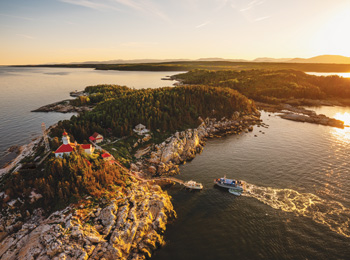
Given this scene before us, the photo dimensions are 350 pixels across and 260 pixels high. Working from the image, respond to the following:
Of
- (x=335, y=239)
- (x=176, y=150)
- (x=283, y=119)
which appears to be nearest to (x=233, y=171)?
(x=176, y=150)

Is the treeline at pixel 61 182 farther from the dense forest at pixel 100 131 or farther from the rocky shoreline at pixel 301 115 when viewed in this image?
the rocky shoreline at pixel 301 115

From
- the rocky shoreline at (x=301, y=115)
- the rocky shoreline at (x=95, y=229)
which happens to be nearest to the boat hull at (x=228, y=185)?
the rocky shoreline at (x=95, y=229)

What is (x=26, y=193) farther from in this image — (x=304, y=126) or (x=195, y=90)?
(x=304, y=126)

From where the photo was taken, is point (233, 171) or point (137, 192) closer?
point (137, 192)

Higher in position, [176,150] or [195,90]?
[195,90]

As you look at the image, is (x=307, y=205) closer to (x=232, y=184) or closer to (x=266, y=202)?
(x=266, y=202)

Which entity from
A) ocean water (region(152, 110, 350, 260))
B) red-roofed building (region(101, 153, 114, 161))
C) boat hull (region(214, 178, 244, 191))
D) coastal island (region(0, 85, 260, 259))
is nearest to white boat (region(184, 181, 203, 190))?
ocean water (region(152, 110, 350, 260))
